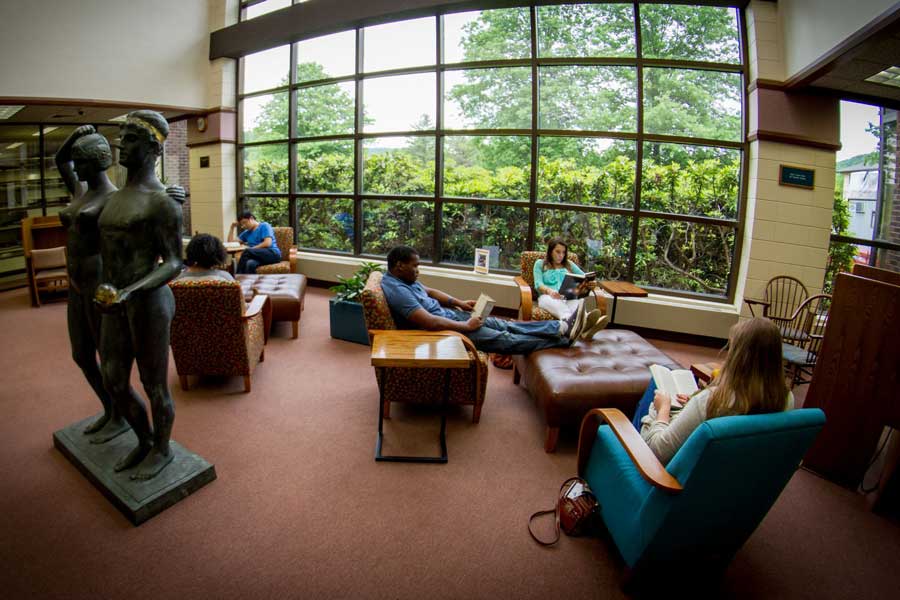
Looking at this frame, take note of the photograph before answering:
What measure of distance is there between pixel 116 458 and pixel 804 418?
2741mm

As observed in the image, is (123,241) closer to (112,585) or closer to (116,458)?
(116,458)

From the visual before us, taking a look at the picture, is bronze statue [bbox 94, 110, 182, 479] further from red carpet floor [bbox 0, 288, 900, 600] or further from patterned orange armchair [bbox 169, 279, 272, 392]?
patterned orange armchair [bbox 169, 279, 272, 392]

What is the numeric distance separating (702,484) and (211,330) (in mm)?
2786

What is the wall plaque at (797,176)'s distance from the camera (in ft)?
14.2

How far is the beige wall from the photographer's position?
5137mm

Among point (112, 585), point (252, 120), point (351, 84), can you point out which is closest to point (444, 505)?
point (112, 585)

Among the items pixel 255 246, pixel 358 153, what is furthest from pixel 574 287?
pixel 255 246

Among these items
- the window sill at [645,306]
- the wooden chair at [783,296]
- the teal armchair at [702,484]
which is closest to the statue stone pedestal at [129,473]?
the teal armchair at [702,484]

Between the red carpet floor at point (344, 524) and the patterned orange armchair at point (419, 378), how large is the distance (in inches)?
7.0

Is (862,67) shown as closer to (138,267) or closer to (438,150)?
(438,150)

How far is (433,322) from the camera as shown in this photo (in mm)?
2902

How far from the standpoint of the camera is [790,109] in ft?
14.0

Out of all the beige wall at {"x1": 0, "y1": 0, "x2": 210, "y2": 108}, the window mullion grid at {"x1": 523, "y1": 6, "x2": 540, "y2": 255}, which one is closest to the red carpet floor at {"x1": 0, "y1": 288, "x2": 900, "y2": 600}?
the window mullion grid at {"x1": 523, "y1": 6, "x2": 540, "y2": 255}

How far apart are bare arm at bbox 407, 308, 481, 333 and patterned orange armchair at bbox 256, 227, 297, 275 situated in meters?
3.30
